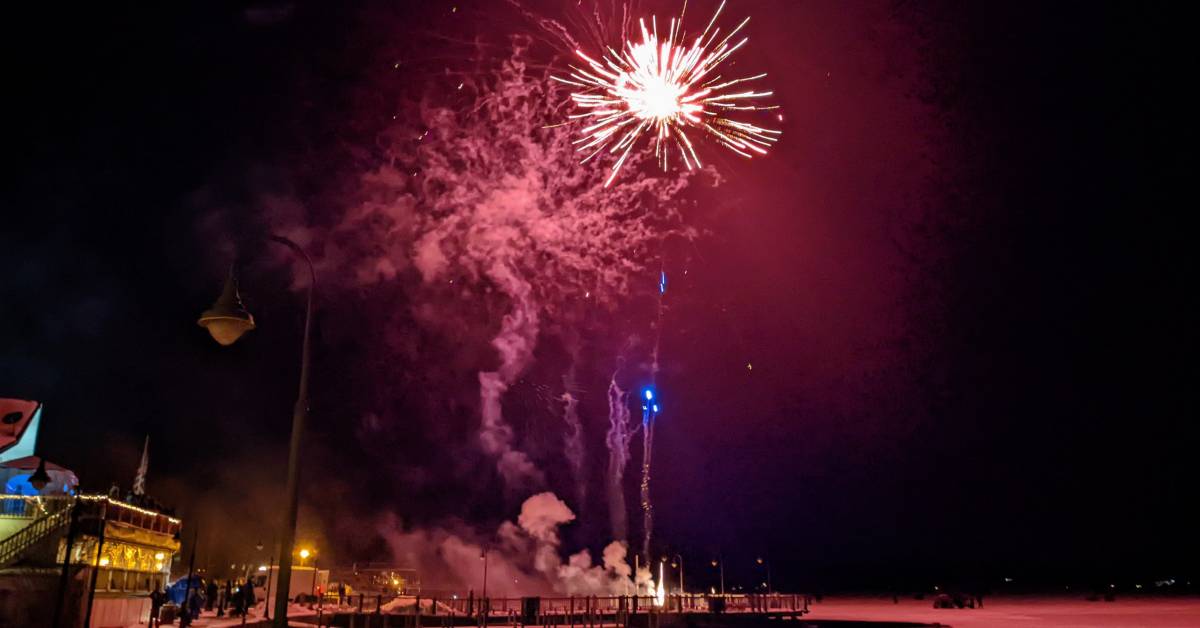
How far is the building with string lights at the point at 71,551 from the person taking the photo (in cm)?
2516

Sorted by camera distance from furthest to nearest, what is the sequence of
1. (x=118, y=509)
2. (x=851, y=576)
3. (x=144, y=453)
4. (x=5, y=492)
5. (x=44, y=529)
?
1. (x=851, y=576)
2. (x=144, y=453)
3. (x=5, y=492)
4. (x=118, y=509)
5. (x=44, y=529)

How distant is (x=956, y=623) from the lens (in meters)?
38.3

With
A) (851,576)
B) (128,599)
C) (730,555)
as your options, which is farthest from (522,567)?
(851,576)

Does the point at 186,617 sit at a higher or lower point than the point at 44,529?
lower

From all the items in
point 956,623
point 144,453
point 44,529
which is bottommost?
point 956,623

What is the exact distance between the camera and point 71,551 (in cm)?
1973

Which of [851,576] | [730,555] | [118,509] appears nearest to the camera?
[118,509]

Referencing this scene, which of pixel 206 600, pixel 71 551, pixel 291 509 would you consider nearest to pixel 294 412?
pixel 291 509

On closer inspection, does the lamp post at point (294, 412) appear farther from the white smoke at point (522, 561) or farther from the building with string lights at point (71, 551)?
the white smoke at point (522, 561)

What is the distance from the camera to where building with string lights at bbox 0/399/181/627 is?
25.2 metres

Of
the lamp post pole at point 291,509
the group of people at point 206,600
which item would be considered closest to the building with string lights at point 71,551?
the group of people at point 206,600

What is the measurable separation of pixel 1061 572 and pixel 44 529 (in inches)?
7404

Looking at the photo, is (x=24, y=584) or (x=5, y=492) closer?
(x=24, y=584)

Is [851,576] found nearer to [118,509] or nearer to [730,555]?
[730,555]
